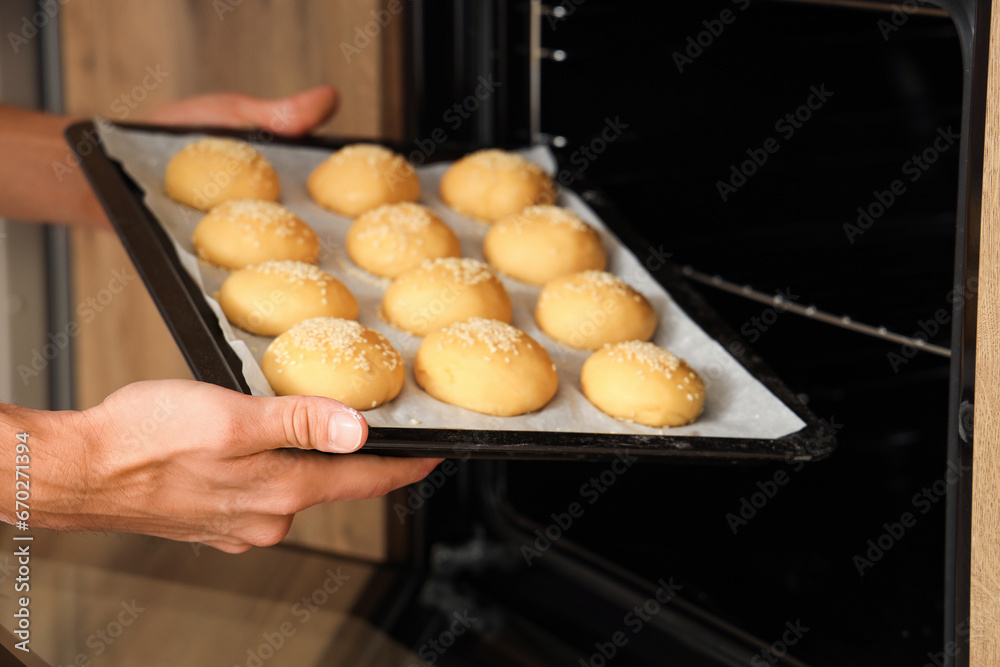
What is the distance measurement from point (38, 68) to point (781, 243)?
180cm

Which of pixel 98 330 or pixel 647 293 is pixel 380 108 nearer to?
pixel 647 293

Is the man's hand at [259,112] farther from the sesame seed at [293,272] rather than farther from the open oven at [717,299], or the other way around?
the sesame seed at [293,272]

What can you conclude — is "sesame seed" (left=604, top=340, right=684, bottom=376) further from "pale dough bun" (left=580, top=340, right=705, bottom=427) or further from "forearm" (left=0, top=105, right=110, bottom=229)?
"forearm" (left=0, top=105, right=110, bottom=229)

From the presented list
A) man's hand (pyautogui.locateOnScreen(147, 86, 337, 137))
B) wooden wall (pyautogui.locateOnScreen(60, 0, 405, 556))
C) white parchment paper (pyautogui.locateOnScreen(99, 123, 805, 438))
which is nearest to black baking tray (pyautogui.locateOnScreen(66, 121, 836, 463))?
white parchment paper (pyautogui.locateOnScreen(99, 123, 805, 438))

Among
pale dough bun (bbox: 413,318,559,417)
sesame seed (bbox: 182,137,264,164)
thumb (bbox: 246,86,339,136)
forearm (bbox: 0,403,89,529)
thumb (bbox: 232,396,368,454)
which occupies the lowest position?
forearm (bbox: 0,403,89,529)

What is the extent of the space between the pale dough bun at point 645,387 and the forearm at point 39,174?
47.8 inches

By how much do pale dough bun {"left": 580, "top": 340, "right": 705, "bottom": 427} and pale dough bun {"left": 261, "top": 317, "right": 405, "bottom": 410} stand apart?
264 mm

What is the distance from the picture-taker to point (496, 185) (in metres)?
1.45

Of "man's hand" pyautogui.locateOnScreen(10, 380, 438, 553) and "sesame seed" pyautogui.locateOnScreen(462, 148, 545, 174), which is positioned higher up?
"sesame seed" pyautogui.locateOnScreen(462, 148, 545, 174)

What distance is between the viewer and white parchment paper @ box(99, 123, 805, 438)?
3.30ft

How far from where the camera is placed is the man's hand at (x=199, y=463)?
32.6 inches

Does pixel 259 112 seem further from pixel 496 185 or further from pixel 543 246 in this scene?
pixel 543 246

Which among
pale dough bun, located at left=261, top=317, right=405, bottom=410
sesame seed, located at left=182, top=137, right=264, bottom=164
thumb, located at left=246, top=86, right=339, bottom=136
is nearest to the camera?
pale dough bun, located at left=261, top=317, right=405, bottom=410

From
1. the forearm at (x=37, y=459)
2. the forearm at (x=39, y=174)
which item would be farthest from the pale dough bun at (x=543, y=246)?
the forearm at (x=39, y=174)
